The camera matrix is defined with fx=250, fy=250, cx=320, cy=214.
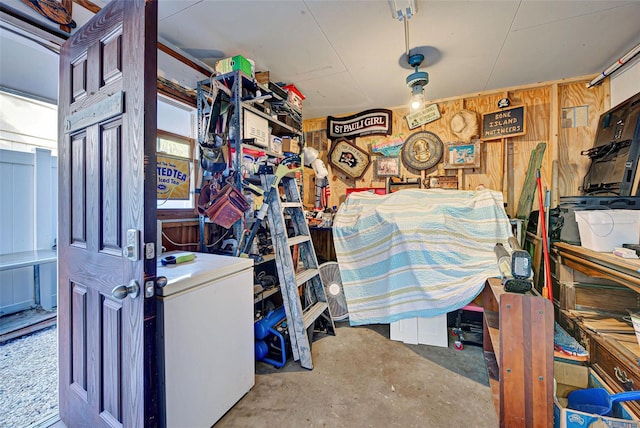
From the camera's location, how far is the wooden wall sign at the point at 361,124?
3.36m

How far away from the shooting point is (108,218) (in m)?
1.06

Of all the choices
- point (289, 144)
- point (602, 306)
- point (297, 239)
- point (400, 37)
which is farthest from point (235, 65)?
point (602, 306)

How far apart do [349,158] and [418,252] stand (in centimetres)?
187

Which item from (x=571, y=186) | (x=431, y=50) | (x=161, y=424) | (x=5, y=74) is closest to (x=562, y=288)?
(x=571, y=186)

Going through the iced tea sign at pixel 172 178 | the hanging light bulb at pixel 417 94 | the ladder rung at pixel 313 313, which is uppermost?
the hanging light bulb at pixel 417 94

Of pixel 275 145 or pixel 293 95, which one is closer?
pixel 275 145

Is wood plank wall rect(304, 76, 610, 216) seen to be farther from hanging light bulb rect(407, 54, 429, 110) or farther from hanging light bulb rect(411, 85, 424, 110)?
hanging light bulb rect(407, 54, 429, 110)

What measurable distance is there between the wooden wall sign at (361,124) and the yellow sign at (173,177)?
2.10 m

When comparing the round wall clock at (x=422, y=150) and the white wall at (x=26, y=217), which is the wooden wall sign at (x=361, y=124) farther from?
the white wall at (x=26, y=217)

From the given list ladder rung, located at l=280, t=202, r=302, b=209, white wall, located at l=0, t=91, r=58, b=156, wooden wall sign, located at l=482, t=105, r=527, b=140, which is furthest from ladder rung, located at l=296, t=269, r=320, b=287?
white wall, located at l=0, t=91, r=58, b=156

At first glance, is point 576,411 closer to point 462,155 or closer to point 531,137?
point 462,155

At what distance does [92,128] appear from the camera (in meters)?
1.14

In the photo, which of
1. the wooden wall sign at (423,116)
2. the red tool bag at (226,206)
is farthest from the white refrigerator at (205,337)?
the wooden wall sign at (423,116)

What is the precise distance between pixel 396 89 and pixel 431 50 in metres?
0.72
